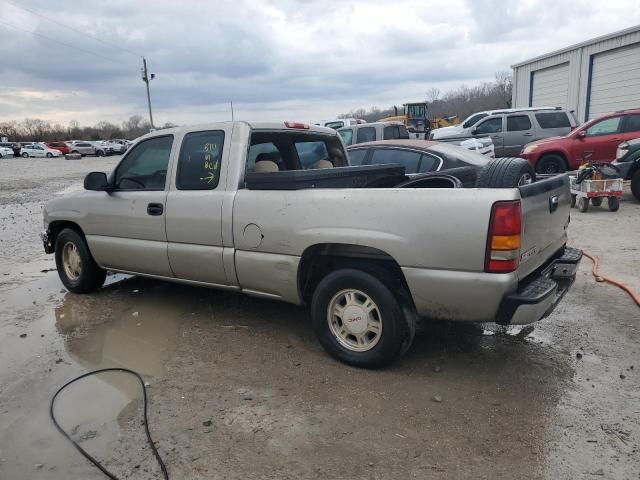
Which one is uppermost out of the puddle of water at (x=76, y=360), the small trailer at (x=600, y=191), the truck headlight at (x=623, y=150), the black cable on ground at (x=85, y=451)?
the truck headlight at (x=623, y=150)

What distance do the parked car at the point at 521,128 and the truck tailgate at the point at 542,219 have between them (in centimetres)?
1276

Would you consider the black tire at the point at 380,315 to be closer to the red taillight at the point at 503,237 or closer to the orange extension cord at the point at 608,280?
the red taillight at the point at 503,237

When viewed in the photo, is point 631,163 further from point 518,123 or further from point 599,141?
point 518,123

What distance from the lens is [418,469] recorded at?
2637 millimetres

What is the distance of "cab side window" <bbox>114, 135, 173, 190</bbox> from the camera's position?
476 centimetres

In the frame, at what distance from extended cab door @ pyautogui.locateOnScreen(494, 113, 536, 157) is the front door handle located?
14.1m

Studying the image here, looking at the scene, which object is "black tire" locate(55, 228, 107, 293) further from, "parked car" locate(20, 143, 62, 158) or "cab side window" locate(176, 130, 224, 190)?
"parked car" locate(20, 143, 62, 158)

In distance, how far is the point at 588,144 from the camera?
12664mm

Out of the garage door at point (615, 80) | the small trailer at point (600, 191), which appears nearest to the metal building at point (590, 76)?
the garage door at point (615, 80)

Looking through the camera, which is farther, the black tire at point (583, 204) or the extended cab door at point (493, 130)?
the extended cab door at point (493, 130)

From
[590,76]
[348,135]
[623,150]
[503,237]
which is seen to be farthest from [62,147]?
[503,237]

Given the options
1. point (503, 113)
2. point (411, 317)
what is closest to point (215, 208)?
point (411, 317)

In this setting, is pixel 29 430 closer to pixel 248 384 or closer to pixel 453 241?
pixel 248 384

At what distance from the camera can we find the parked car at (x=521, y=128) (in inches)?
638
